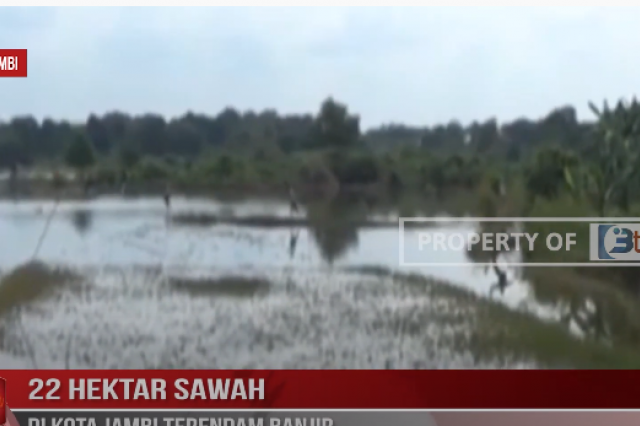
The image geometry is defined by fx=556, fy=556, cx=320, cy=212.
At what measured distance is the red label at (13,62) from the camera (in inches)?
80.7

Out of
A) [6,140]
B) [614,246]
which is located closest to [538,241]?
[614,246]

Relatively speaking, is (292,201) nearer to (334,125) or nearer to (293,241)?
(293,241)

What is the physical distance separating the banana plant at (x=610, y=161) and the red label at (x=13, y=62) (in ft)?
6.79

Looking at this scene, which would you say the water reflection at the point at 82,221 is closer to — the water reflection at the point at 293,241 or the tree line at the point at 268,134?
the tree line at the point at 268,134

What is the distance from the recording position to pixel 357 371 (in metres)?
2.10

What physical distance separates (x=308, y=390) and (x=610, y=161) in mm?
1441

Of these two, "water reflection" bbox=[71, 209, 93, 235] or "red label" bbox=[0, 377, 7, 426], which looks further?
"water reflection" bbox=[71, 209, 93, 235]

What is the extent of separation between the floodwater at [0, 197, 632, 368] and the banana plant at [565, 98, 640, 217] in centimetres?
45

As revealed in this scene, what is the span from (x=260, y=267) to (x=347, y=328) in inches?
15.9

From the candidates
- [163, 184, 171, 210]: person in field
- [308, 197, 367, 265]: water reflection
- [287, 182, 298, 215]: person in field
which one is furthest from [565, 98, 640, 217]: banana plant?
[163, 184, 171, 210]: person in field

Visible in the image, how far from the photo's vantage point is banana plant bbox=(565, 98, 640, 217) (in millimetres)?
2066

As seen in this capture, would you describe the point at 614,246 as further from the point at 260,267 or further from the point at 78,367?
the point at 78,367

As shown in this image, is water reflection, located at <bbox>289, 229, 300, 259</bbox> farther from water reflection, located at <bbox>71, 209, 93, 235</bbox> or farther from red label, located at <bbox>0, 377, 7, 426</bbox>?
red label, located at <bbox>0, 377, 7, 426</bbox>

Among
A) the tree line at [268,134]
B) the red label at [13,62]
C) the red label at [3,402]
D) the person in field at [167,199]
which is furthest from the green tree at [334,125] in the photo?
the red label at [3,402]
